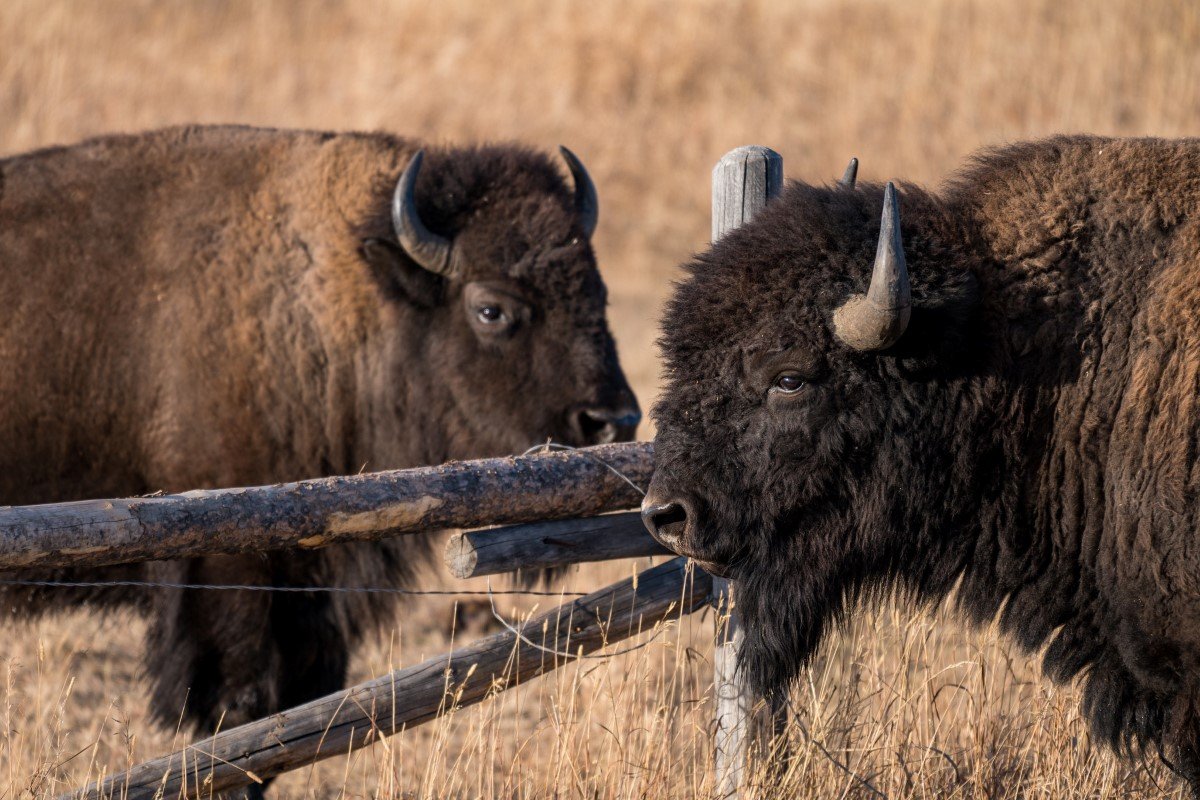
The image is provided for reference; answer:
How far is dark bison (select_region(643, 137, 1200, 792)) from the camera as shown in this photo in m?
3.17

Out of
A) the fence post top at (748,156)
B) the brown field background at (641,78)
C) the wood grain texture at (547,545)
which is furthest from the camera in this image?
the brown field background at (641,78)

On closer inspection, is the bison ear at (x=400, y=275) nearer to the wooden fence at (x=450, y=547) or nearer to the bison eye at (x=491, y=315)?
the bison eye at (x=491, y=315)

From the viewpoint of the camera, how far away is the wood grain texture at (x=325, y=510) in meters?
2.91

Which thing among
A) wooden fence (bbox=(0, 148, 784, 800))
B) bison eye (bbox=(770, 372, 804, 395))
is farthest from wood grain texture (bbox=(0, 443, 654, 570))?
bison eye (bbox=(770, 372, 804, 395))

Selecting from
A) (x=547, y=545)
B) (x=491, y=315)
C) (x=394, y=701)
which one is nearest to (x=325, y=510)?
(x=394, y=701)

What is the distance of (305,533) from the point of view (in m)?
3.29

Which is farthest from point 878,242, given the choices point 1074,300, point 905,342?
point 1074,300

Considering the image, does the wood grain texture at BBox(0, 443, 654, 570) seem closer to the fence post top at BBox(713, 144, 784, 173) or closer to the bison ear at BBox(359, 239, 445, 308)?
the fence post top at BBox(713, 144, 784, 173)

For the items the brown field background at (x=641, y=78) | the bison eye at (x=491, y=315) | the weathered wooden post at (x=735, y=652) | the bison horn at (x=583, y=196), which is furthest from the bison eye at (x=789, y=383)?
the brown field background at (x=641, y=78)

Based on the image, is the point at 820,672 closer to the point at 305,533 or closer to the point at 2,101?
the point at 305,533

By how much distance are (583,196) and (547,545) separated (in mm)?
2510

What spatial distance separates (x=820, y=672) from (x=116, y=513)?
3.22m

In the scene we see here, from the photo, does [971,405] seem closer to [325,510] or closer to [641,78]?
[325,510]

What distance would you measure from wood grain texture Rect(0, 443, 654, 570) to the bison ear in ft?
5.96
